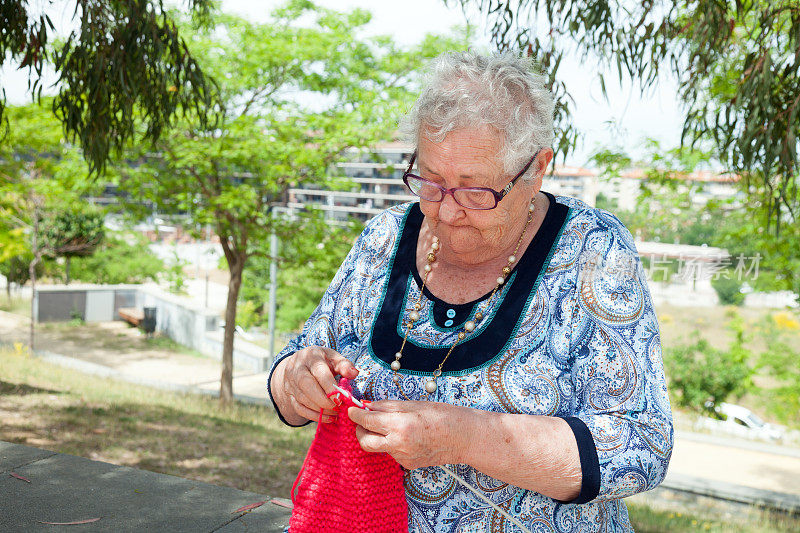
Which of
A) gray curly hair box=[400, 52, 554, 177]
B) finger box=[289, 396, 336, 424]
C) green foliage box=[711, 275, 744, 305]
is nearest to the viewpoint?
gray curly hair box=[400, 52, 554, 177]

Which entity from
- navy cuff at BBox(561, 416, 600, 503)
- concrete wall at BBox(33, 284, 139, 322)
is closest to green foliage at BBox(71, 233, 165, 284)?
concrete wall at BBox(33, 284, 139, 322)

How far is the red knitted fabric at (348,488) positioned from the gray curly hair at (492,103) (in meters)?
0.62

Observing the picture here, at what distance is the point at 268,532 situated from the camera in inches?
82.1

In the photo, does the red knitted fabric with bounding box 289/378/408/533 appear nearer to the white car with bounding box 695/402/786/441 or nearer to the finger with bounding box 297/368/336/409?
the finger with bounding box 297/368/336/409

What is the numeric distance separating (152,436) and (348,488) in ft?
19.0

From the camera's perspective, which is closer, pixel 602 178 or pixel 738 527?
pixel 738 527

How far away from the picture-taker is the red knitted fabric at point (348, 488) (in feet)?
4.91

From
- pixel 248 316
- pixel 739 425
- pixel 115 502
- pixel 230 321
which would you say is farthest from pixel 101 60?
pixel 248 316

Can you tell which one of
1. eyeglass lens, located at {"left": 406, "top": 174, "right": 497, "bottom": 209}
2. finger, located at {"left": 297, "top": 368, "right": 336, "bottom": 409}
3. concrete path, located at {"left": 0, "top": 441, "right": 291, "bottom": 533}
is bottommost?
concrete path, located at {"left": 0, "top": 441, "right": 291, "bottom": 533}

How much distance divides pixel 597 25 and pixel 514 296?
2.66m

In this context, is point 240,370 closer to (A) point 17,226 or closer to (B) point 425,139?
(A) point 17,226

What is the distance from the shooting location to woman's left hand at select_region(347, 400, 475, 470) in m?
1.30

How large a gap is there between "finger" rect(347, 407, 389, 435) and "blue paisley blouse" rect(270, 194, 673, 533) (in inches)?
6.8

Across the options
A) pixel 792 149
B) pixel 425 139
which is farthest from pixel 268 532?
pixel 792 149
